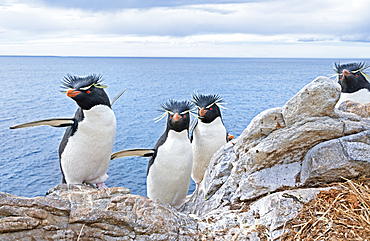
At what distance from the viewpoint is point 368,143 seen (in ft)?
11.5

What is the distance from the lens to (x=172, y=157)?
207 inches

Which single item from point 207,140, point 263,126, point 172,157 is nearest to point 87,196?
point 172,157

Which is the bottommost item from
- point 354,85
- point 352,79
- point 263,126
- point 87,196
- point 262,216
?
point 262,216

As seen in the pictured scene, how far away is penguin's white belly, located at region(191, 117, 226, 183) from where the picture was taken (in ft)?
19.8

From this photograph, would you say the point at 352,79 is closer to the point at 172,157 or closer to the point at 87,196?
the point at 172,157

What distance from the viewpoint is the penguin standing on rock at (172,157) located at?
521 cm

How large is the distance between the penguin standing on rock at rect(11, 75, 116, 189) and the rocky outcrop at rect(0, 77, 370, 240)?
1463 mm

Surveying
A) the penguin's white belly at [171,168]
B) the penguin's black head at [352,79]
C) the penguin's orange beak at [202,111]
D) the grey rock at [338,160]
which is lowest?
the penguin's white belly at [171,168]

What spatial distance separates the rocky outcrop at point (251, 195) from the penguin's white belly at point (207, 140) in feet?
5.94

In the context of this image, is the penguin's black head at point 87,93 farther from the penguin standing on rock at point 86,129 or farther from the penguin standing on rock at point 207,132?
the penguin standing on rock at point 207,132

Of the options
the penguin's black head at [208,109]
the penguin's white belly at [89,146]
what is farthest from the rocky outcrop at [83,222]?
the penguin's black head at [208,109]

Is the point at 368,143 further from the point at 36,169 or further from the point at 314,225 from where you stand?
the point at 36,169

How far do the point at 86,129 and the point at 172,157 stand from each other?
1578 millimetres

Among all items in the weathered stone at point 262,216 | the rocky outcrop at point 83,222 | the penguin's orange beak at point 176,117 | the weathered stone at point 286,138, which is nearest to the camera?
the rocky outcrop at point 83,222
